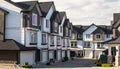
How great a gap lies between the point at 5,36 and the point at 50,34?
44.5ft

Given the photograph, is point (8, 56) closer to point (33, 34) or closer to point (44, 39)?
point (33, 34)

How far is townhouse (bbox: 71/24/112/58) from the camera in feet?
282

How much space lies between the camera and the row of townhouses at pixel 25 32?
40562 millimetres

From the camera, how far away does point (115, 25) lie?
56594 mm

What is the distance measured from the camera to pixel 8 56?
40.4 metres

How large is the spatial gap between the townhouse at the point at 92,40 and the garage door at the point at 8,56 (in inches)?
1895

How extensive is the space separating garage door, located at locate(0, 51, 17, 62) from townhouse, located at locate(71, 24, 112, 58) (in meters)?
48.1

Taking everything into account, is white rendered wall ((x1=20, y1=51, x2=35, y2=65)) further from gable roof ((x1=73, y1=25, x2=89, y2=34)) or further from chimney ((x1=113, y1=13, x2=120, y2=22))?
gable roof ((x1=73, y1=25, x2=89, y2=34))

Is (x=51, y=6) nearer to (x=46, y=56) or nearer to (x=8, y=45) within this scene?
(x=46, y=56)

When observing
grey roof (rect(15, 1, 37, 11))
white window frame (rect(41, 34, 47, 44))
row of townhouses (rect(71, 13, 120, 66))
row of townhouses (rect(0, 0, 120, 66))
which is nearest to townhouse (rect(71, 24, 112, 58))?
row of townhouses (rect(71, 13, 120, 66))

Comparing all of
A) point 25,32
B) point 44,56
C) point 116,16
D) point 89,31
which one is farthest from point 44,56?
point 89,31

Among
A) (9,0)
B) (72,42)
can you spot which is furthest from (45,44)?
(72,42)

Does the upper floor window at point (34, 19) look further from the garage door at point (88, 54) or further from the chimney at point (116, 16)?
the garage door at point (88, 54)

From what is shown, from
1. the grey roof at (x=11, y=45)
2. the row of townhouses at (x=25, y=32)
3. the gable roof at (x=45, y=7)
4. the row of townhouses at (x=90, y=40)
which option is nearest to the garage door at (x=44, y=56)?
the row of townhouses at (x=25, y=32)
